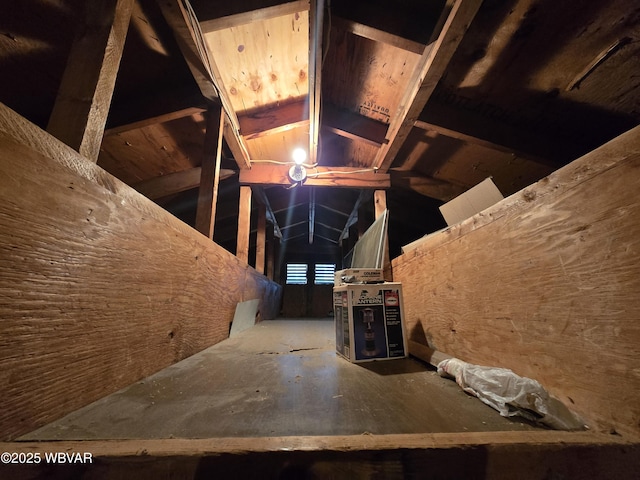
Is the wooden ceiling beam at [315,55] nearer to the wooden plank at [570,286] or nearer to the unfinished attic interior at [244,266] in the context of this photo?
the unfinished attic interior at [244,266]

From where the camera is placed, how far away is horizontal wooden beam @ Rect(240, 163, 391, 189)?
230cm

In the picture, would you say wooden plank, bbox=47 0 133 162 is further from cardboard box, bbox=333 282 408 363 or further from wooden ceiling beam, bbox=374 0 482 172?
wooden ceiling beam, bbox=374 0 482 172

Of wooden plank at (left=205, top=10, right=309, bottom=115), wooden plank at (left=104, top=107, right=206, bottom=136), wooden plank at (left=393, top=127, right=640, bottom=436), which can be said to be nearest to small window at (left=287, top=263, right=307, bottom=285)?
wooden plank at (left=205, top=10, right=309, bottom=115)

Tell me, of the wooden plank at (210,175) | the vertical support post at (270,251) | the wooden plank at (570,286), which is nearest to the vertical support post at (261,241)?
the vertical support post at (270,251)

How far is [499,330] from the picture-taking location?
71cm

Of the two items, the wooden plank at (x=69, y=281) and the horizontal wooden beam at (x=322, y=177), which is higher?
the horizontal wooden beam at (x=322, y=177)

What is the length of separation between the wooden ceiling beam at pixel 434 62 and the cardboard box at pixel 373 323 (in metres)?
1.07

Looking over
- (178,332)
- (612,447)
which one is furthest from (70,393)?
(612,447)

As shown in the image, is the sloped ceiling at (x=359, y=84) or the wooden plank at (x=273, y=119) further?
the wooden plank at (x=273, y=119)

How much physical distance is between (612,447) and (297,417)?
567mm

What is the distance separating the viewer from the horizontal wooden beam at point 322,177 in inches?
90.7

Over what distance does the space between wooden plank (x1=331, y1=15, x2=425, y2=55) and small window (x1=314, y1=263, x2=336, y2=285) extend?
5.51 metres

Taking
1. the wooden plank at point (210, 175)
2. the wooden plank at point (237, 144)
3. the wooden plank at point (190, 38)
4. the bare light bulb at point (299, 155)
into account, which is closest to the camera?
the wooden plank at point (190, 38)

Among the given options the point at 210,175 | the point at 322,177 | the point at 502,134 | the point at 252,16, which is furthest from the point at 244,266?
the point at 502,134
